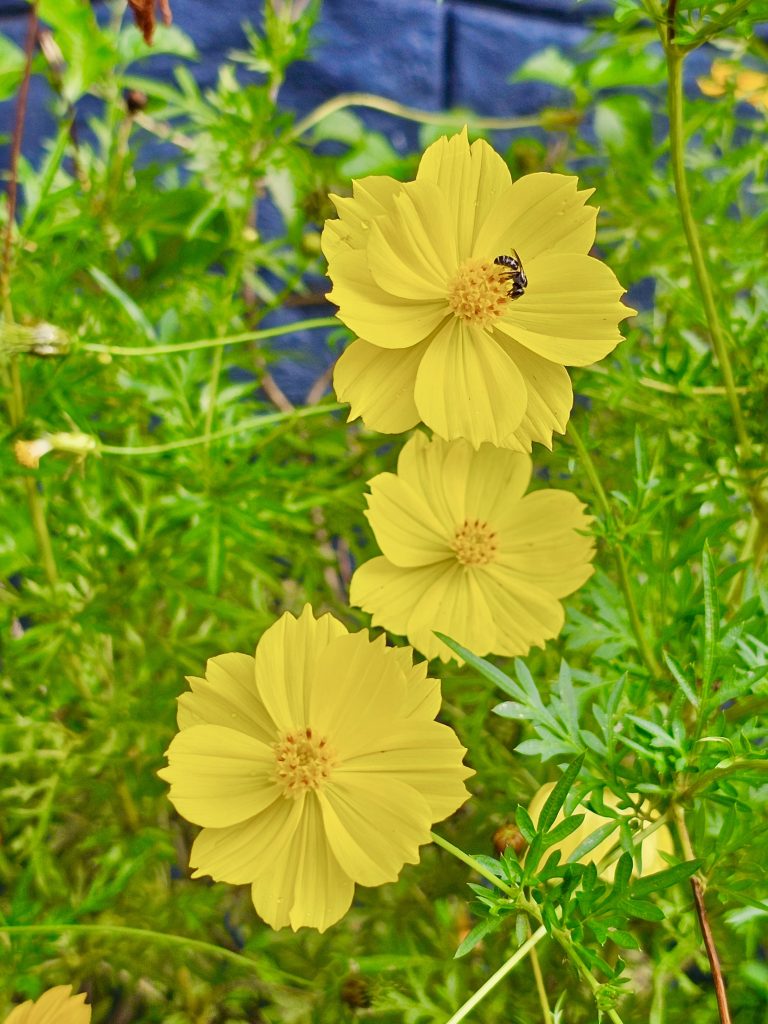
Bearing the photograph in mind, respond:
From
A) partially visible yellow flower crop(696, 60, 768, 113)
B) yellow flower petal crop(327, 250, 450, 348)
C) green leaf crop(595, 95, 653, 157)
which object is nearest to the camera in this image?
yellow flower petal crop(327, 250, 450, 348)

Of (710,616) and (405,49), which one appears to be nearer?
(710,616)

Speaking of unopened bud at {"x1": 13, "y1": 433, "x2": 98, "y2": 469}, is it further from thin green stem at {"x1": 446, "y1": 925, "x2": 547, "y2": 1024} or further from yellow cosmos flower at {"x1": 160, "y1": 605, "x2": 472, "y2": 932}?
thin green stem at {"x1": 446, "y1": 925, "x2": 547, "y2": 1024}

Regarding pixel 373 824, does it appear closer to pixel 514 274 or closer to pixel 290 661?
pixel 290 661

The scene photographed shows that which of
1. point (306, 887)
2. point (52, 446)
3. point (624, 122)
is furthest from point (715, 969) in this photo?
point (624, 122)

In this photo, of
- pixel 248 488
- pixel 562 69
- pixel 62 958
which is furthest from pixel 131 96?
pixel 62 958

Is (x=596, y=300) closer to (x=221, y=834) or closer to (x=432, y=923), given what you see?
(x=221, y=834)

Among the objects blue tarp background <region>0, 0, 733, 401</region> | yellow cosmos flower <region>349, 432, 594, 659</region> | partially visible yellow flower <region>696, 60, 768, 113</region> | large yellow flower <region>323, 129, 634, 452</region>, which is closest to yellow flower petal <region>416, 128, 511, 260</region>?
large yellow flower <region>323, 129, 634, 452</region>

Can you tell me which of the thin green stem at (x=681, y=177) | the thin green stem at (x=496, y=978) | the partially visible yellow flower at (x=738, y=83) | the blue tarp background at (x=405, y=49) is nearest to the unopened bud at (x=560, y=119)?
the partially visible yellow flower at (x=738, y=83)

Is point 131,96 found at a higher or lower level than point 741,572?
higher
